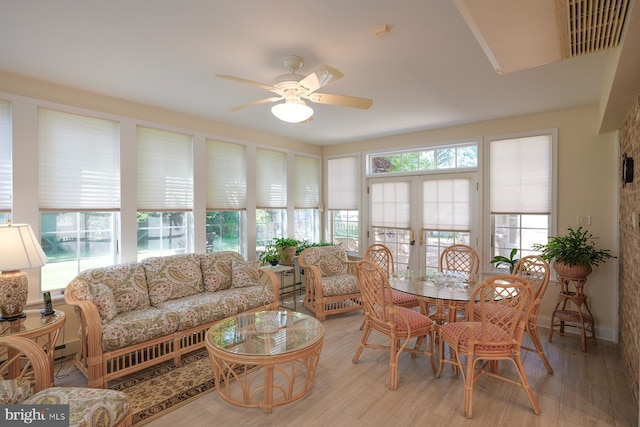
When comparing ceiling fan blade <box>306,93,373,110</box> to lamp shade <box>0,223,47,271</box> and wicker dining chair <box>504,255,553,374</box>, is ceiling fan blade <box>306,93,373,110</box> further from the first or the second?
lamp shade <box>0,223,47,271</box>

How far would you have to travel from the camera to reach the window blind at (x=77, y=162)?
314 cm

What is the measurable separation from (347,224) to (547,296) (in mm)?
3181

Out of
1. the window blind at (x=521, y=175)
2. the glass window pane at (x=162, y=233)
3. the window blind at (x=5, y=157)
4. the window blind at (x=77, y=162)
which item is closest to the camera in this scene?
the window blind at (x=5, y=157)

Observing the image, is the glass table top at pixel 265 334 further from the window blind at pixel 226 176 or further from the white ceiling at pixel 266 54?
the white ceiling at pixel 266 54

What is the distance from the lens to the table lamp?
2393 mm

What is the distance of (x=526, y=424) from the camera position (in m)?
2.21

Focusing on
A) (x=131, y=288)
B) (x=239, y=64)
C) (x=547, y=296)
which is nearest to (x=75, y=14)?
(x=239, y=64)

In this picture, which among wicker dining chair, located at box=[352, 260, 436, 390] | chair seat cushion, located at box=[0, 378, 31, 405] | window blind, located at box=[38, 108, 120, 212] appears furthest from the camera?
window blind, located at box=[38, 108, 120, 212]

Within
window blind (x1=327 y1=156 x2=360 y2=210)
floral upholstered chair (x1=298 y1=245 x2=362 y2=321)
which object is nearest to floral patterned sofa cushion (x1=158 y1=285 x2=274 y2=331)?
floral upholstered chair (x1=298 y1=245 x2=362 y2=321)

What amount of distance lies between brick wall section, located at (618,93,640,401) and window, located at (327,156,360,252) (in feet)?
11.5

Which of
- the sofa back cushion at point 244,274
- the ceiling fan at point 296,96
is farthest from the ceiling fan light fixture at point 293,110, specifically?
the sofa back cushion at point 244,274

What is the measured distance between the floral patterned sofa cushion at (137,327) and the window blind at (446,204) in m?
3.77

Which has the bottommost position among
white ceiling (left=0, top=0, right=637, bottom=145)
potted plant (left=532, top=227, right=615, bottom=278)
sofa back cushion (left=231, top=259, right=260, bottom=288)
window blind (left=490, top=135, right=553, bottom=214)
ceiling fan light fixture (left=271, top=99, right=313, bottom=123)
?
sofa back cushion (left=231, top=259, right=260, bottom=288)

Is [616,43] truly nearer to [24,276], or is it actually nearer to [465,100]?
[465,100]
